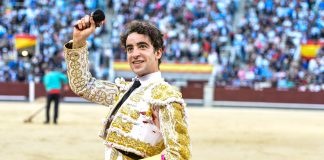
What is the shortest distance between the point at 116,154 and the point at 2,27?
17.7m

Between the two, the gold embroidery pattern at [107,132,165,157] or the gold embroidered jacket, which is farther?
the gold embroidery pattern at [107,132,165,157]

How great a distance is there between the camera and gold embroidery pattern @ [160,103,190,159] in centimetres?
190

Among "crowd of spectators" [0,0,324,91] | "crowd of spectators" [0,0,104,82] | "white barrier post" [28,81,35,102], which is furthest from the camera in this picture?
"crowd of spectators" [0,0,104,82]

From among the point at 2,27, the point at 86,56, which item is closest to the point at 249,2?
the point at 2,27

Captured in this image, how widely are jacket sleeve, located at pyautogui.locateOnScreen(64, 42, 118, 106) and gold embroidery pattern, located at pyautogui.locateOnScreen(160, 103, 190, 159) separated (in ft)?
1.53

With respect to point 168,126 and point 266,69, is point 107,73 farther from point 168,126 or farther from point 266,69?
point 168,126

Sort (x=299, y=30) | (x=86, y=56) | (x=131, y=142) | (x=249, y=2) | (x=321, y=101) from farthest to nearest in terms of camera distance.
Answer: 1. (x=249, y=2)
2. (x=299, y=30)
3. (x=321, y=101)
4. (x=86, y=56)
5. (x=131, y=142)

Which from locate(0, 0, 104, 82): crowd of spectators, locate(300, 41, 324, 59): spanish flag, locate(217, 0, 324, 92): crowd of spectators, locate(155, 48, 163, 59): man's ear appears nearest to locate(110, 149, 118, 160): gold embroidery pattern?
locate(155, 48, 163, 59): man's ear

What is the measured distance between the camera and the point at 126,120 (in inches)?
81.4

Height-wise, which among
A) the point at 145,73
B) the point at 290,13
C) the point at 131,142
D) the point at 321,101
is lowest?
the point at 321,101

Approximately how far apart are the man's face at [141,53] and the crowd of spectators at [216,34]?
47.6ft

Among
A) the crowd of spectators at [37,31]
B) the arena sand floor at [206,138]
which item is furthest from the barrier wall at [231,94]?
the arena sand floor at [206,138]

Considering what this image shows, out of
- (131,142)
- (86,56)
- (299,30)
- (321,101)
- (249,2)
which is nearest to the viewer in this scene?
(131,142)

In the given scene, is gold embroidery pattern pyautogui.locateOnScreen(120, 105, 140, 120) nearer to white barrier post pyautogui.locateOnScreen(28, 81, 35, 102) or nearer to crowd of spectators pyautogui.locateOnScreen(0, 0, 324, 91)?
crowd of spectators pyautogui.locateOnScreen(0, 0, 324, 91)
